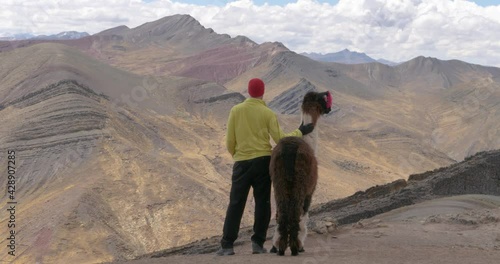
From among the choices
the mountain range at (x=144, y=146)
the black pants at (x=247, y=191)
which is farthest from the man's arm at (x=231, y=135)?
the mountain range at (x=144, y=146)

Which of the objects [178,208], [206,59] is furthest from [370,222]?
[206,59]

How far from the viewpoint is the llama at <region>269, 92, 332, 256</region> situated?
5258 millimetres

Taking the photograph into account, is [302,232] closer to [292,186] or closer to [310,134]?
[292,186]

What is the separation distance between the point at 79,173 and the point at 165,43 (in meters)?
69.0

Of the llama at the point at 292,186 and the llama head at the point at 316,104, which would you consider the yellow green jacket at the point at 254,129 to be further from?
the llama head at the point at 316,104

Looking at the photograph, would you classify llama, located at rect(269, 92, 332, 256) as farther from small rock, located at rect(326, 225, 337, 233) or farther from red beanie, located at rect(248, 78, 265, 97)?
small rock, located at rect(326, 225, 337, 233)

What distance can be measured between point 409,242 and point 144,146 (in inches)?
916

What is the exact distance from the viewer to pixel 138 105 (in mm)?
34844

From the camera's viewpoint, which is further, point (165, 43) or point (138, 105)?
point (165, 43)

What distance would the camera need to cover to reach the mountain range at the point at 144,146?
19797 mm

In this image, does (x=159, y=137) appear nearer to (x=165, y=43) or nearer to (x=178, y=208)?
(x=178, y=208)

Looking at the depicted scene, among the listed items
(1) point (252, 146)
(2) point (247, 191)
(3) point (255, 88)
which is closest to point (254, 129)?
(1) point (252, 146)

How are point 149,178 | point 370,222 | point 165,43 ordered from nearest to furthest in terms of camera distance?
1. point 370,222
2. point 149,178
3. point 165,43

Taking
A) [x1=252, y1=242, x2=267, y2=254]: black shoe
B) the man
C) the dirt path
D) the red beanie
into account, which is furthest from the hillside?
the red beanie
